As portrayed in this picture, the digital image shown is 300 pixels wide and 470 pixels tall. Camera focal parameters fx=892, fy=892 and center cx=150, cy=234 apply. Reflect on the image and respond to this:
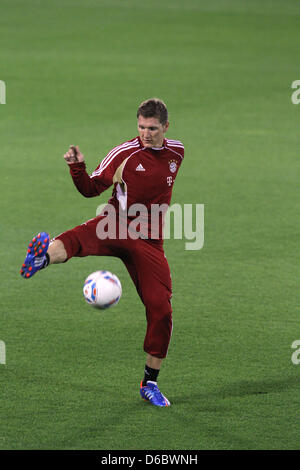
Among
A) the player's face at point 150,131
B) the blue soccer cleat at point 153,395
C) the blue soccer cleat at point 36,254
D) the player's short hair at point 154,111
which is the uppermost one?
the player's short hair at point 154,111

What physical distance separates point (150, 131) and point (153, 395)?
1904 mm

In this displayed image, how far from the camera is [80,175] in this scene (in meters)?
6.39

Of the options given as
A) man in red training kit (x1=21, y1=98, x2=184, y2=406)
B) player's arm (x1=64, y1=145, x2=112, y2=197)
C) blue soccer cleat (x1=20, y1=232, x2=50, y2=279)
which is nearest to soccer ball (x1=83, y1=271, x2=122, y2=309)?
man in red training kit (x1=21, y1=98, x2=184, y2=406)

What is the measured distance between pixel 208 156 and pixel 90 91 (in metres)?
4.89

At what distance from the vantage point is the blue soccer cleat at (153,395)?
6.43 metres

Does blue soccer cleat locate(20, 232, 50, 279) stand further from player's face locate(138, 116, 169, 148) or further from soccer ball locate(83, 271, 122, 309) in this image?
player's face locate(138, 116, 169, 148)

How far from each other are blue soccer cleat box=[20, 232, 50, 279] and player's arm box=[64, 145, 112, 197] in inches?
18.5

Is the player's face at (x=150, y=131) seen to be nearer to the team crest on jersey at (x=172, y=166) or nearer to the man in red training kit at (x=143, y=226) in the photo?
the man in red training kit at (x=143, y=226)

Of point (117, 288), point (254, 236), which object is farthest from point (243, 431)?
point (254, 236)

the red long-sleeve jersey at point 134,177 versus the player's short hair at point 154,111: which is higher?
the player's short hair at point 154,111

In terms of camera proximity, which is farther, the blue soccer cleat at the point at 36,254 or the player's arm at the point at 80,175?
the player's arm at the point at 80,175

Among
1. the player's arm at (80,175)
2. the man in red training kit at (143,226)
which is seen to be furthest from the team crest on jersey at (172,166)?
the player's arm at (80,175)

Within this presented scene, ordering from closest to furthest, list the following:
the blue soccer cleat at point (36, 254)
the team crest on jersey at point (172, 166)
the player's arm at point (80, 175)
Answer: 1. the blue soccer cleat at point (36, 254)
2. the player's arm at point (80, 175)
3. the team crest on jersey at point (172, 166)

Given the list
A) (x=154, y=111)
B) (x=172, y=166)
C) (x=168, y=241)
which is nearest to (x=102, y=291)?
(x=172, y=166)
